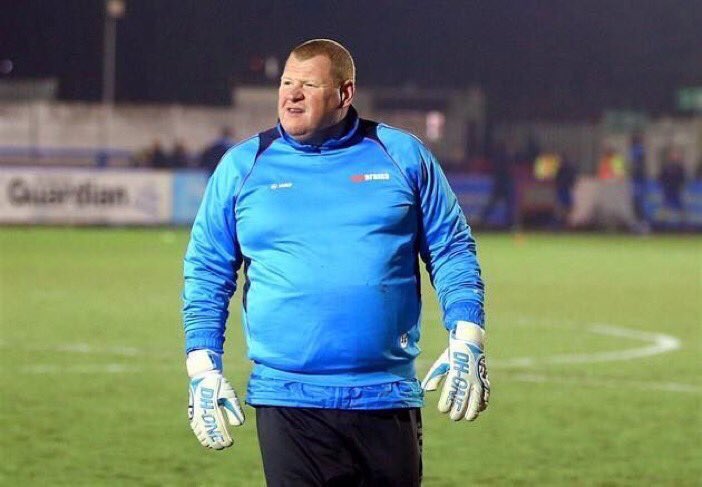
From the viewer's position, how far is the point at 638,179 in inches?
1542

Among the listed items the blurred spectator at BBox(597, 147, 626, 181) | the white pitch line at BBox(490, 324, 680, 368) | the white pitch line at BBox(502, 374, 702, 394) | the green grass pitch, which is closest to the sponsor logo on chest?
the green grass pitch

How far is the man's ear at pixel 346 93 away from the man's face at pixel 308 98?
22mm

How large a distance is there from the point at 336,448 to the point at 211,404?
0.41 metres

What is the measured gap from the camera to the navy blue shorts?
5184 millimetres

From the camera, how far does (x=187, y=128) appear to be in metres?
44.9

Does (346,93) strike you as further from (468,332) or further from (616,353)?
(616,353)

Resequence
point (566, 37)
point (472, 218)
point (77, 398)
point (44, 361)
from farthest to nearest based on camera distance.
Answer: point (566, 37) < point (472, 218) < point (44, 361) < point (77, 398)

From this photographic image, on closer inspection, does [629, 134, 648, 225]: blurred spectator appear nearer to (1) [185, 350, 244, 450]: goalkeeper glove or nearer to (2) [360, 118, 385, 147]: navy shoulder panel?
(2) [360, 118, 385, 147]: navy shoulder panel

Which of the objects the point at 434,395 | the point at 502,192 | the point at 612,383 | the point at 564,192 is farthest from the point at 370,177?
the point at 564,192

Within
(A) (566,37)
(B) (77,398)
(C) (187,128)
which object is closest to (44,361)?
(B) (77,398)

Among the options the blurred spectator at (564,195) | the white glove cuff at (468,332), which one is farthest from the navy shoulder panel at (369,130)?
the blurred spectator at (564,195)

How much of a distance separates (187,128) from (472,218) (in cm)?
1003

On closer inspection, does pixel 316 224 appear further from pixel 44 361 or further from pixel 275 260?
pixel 44 361

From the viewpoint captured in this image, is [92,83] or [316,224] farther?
[92,83]
